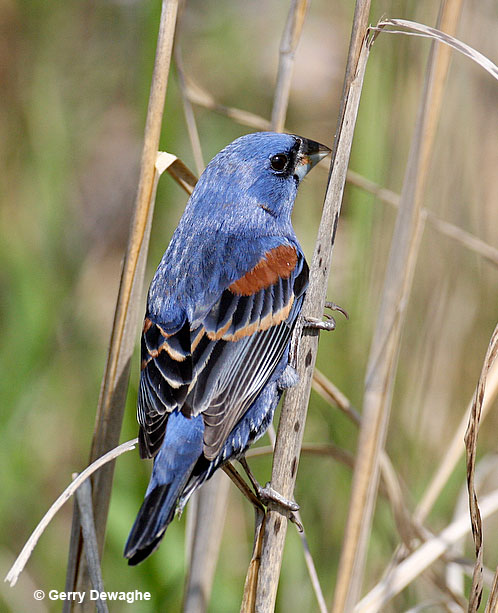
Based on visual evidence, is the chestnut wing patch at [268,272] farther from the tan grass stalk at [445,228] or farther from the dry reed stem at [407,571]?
the dry reed stem at [407,571]

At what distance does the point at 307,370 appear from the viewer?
1.87 m

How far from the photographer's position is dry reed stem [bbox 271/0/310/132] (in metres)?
1.96

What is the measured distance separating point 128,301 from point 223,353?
330 millimetres

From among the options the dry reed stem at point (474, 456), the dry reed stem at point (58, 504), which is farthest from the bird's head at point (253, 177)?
the dry reed stem at point (474, 456)

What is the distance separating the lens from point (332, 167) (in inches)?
71.2

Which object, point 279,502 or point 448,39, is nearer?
point 448,39

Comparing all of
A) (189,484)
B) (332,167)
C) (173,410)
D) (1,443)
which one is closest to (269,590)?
(189,484)

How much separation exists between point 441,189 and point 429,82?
3.70 feet

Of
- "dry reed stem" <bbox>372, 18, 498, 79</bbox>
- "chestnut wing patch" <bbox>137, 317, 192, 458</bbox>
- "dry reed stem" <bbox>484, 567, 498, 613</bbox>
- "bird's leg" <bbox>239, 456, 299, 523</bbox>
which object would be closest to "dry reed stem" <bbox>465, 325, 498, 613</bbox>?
"dry reed stem" <bbox>484, 567, 498, 613</bbox>

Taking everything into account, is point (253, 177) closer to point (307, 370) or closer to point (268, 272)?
point (268, 272)

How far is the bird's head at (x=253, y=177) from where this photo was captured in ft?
7.75

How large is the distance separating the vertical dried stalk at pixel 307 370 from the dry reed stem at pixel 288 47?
0.86 ft

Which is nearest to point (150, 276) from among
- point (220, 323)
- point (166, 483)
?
point (220, 323)

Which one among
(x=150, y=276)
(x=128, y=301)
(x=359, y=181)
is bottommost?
(x=150, y=276)
